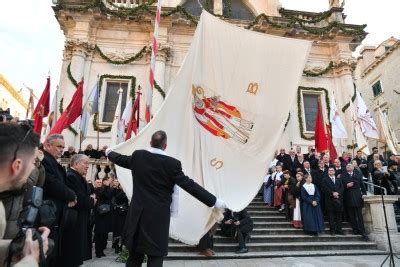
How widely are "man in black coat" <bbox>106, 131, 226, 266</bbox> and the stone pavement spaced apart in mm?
3306

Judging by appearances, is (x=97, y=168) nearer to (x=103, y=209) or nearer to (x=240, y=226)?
(x=103, y=209)

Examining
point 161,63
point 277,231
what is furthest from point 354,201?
point 161,63

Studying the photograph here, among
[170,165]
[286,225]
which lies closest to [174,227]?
[170,165]

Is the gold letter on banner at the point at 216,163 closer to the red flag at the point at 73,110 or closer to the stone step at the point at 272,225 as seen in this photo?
the stone step at the point at 272,225

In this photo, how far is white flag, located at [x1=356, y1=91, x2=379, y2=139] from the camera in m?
12.1

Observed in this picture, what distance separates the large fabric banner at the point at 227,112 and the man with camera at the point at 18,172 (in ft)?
8.61

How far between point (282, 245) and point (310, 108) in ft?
40.8

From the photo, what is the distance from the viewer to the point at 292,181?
8953mm

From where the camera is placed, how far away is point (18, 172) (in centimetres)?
148

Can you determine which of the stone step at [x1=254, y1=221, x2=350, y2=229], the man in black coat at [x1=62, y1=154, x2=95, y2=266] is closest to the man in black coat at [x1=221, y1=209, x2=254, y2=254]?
the stone step at [x1=254, y1=221, x2=350, y2=229]

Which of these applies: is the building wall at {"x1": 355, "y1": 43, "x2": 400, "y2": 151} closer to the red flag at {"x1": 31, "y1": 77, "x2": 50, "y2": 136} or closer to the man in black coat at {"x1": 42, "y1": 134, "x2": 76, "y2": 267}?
the red flag at {"x1": 31, "y1": 77, "x2": 50, "y2": 136}

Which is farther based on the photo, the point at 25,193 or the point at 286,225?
the point at 286,225

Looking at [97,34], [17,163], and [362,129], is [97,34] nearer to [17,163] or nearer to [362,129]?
[362,129]

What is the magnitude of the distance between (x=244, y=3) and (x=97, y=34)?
34.1 feet
